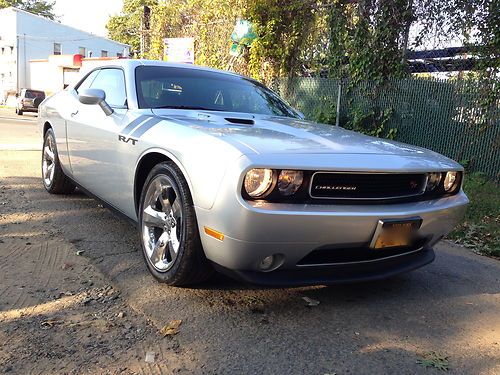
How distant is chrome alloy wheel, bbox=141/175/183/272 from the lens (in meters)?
3.08

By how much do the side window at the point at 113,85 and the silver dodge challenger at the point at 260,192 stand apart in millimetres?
50

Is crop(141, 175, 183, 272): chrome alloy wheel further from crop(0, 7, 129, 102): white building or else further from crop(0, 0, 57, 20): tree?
crop(0, 0, 57, 20): tree

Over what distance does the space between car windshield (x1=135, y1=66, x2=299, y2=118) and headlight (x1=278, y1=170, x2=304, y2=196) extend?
1643 millimetres

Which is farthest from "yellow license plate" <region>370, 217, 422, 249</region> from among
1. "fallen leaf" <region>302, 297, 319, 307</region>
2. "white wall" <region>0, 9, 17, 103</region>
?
"white wall" <region>0, 9, 17, 103</region>

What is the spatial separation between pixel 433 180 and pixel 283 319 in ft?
4.46

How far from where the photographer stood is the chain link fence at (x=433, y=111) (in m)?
7.61

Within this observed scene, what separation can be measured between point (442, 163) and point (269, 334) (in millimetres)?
1630

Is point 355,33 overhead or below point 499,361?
overhead

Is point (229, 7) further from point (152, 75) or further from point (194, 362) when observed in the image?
point (194, 362)

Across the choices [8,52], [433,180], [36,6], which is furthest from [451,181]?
[36,6]

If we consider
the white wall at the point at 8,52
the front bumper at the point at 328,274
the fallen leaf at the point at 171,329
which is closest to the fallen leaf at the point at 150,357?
the fallen leaf at the point at 171,329

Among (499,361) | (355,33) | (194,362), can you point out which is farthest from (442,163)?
(355,33)

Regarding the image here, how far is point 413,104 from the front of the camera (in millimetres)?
8680

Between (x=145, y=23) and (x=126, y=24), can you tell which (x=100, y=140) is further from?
(x=126, y=24)
